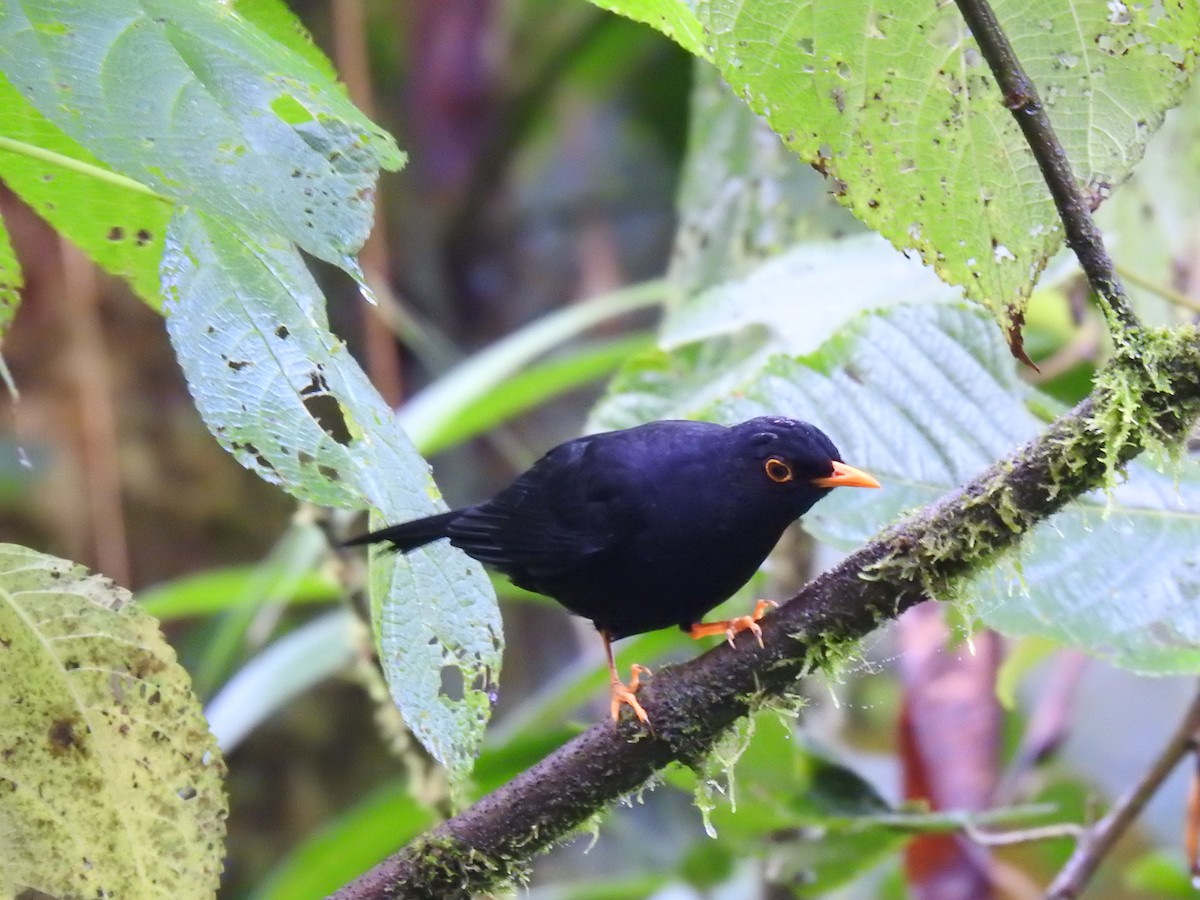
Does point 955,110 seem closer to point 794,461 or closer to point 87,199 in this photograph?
point 794,461

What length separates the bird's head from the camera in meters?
1.80

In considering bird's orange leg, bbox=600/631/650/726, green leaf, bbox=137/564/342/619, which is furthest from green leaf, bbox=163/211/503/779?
green leaf, bbox=137/564/342/619

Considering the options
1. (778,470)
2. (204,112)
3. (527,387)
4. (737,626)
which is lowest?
(527,387)

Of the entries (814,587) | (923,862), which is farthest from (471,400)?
(814,587)

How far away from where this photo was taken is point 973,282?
1101 millimetres

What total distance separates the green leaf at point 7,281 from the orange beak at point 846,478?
3.88 ft

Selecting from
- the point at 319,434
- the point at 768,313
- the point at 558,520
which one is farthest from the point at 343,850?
the point at 319,434

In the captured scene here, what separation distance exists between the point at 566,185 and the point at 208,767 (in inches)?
270

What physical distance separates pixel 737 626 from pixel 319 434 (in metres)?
0.77

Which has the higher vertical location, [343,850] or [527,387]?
[527,387]

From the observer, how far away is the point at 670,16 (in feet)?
3.69

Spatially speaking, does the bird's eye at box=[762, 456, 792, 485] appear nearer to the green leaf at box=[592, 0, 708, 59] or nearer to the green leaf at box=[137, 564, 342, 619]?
the green leaf at box=[592, 0, 708, 59]

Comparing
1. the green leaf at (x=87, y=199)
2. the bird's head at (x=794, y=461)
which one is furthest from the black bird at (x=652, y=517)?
the green leaf at (x=87, y=199)

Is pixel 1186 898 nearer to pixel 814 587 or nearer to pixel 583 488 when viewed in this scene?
pixel 583 488
